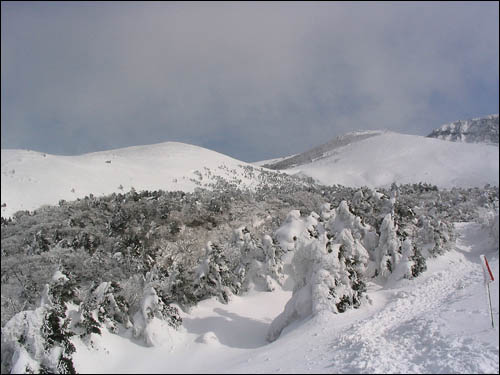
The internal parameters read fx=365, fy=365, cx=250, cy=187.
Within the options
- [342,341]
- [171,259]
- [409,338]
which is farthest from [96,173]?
[409,338]

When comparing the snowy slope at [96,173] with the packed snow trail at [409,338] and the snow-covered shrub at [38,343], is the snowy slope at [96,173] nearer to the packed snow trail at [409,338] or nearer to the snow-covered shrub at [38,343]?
the snow-covered shrub at [38,343]

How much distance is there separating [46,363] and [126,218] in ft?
47.2

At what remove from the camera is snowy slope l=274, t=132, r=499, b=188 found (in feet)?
123

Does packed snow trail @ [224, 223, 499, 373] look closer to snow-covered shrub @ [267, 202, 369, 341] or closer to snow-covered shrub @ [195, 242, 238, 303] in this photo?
snow-covered shrub @ [267, 202, 369, 341]

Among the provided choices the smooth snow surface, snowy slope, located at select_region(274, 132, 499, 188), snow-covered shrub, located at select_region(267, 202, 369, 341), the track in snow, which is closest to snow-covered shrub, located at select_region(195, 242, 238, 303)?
the smooth snow surface

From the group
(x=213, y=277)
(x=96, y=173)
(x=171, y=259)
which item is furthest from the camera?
(x=96, y=173)

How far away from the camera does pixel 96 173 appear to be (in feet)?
111

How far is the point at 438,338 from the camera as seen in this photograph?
9250 millimetres

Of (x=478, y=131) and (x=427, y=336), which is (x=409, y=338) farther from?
(x=478, y=131)

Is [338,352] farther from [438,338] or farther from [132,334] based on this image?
[132,334]

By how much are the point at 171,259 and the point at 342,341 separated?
40.9ft

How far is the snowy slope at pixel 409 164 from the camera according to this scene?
37.5m

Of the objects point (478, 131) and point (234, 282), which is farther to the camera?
point (478, 131)

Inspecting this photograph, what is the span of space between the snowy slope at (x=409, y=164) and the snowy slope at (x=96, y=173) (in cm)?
2309
